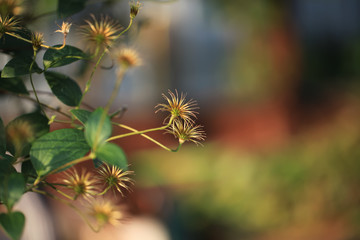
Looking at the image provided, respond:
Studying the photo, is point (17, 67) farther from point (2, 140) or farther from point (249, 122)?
point (249, 122)

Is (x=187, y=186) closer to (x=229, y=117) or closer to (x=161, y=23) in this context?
(x=229, y=117)

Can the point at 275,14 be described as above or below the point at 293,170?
above

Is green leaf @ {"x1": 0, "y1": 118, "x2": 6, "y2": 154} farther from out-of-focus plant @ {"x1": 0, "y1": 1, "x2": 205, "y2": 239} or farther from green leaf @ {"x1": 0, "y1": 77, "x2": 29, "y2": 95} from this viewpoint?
green leaf @ {"x1": 0, "y1": 77, "x2": 29, "y2": 95}

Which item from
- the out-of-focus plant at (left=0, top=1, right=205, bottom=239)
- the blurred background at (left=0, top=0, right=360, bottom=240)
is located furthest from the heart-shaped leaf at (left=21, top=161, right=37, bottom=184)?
the blurred background at (left=0, top=0, right=360, bottom=240)

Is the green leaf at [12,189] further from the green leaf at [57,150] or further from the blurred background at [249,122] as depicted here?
the blurred background at [249,122]

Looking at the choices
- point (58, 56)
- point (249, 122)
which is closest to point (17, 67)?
point (58, 56)

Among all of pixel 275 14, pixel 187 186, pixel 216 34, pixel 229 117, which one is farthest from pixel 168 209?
pixel 216 34
